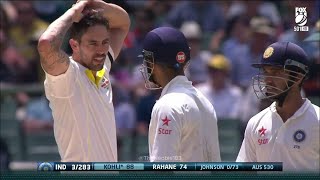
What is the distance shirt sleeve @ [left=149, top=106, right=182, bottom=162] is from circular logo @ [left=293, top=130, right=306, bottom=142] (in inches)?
29.6

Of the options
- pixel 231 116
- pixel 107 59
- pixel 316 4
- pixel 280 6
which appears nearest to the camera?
pixel 107 59

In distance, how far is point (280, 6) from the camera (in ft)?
37.5

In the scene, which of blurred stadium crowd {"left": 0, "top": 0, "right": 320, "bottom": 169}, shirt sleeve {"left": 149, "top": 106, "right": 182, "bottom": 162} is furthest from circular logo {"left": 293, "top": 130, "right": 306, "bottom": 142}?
blurred stadium crowd {"left": 0, "top": 0, "right": 320, "bottom": 169}

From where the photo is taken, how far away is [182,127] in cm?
607

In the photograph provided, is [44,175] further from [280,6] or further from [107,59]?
[280,6]

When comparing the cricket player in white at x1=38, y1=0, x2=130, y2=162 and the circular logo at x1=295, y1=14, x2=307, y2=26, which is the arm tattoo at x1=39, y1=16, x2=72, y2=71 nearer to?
the cricket player in white at x1=38, y1=0, x2=130, y2=162

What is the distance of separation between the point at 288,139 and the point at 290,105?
0.76 ft

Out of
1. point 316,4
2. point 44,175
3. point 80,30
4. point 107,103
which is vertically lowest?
point 44,175

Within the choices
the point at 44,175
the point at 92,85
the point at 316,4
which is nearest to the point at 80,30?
the point at 92,85

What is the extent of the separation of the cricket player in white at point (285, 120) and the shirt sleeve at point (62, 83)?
116cm

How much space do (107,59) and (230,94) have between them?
387cm

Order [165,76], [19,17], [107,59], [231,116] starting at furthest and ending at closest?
[19,17] < [231,116] < [107,59] < [165,76]

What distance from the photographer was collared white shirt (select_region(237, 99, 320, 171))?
6.23m

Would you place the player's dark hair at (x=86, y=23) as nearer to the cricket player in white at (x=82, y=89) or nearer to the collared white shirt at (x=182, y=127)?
the cricket player in white at (x=82, y=89)
